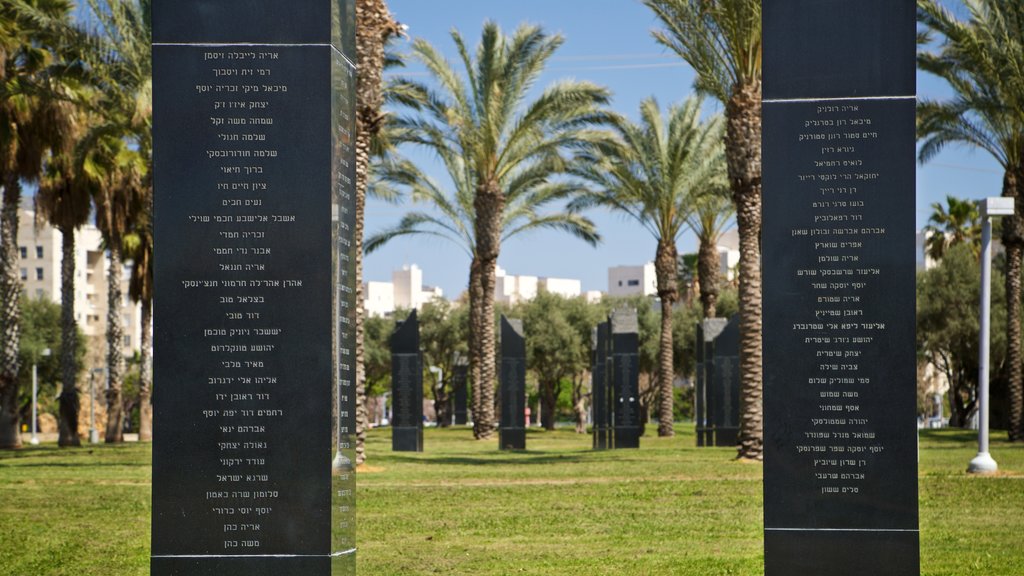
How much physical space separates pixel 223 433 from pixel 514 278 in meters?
171

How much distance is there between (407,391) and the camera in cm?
3117

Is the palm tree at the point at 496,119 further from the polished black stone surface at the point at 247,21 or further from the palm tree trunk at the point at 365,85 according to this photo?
the polished black stone surface at the point at 247,21

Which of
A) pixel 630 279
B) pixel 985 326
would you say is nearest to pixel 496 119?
pixel 985 326

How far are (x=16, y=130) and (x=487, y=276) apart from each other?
13.9 metres

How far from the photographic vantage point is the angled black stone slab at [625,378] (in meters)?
31.8

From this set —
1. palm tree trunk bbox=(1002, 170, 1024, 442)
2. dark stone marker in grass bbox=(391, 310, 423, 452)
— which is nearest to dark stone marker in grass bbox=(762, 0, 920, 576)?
dark stone marker in grass bbox=(391, 310, 423, 452)

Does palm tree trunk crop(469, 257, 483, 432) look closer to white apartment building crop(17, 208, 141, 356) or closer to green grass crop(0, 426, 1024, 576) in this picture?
green grass crop(0, 426, 1024, 576)

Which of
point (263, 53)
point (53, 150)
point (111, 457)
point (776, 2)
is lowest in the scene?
point (111, 457)

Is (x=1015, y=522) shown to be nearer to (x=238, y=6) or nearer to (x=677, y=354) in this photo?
(x=238, y=6)

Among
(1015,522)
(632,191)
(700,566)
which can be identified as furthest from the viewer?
(632,191)

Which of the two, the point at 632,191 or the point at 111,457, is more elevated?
the point at 632,191

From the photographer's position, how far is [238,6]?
769 centimetres

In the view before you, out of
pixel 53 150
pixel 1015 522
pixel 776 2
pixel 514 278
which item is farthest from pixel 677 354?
pixel 514 278

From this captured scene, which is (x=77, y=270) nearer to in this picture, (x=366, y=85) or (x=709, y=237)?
(x=709, y=237)
